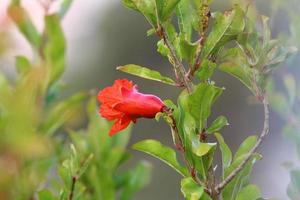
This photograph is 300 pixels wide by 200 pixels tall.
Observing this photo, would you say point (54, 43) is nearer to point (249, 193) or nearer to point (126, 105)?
point (126, 105)

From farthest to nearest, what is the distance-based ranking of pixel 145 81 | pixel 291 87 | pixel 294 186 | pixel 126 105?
pixel 145 81, pixel 291 87, pixel 294 186, pixel 126 105

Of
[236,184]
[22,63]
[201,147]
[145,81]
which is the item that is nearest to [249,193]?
[236,184]

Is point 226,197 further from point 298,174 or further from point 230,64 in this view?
point 298,174

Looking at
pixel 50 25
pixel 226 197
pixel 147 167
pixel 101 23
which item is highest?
pixel 50 25

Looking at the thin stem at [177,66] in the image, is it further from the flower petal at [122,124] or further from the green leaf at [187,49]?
the flower petal at [122,124]

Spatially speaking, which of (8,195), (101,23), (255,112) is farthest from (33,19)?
(101,23)

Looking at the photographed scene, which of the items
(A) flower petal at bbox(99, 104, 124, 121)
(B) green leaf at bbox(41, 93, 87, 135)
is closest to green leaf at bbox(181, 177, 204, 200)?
(A) flower petal at bbox(99, 104, 124, 121)

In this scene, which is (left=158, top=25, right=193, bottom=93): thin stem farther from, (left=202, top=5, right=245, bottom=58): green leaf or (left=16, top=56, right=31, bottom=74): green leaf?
(left=16, top=56, right=31, bottom=74): green leaf
